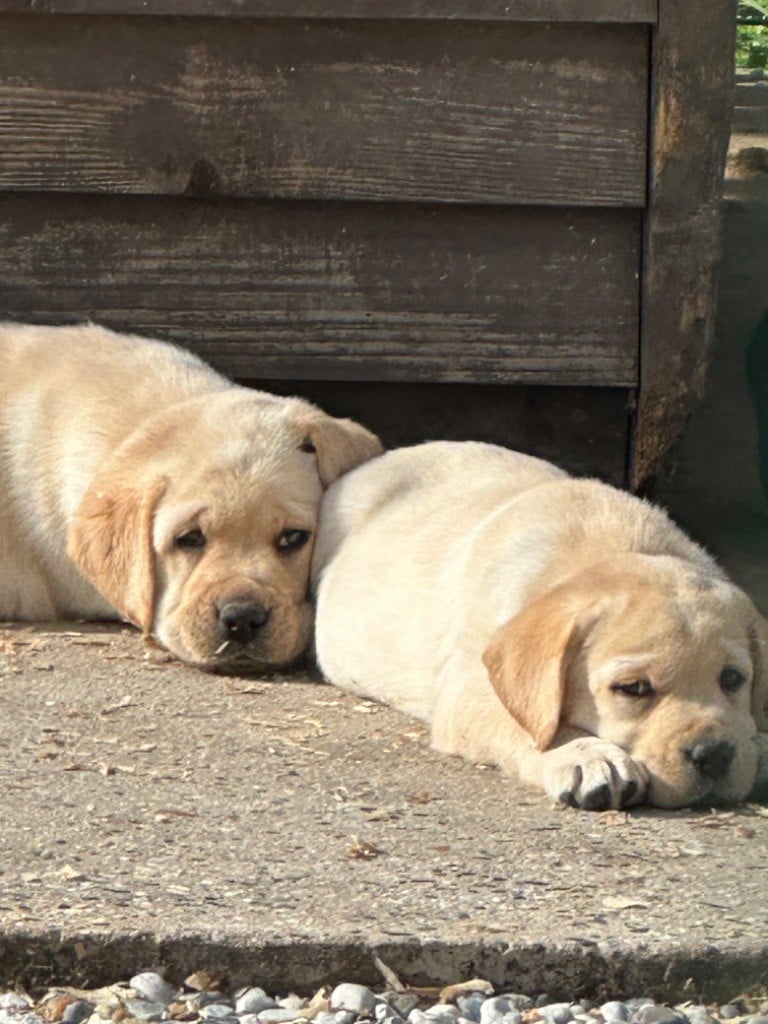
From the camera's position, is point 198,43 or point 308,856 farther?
point 198,43

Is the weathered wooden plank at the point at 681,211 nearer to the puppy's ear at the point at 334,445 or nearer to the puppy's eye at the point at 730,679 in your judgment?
the puppy's ear at the point at 334,445

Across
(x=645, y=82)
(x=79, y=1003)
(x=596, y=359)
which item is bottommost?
(x=79, y=1003)

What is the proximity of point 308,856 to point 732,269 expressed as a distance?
3.63 metres

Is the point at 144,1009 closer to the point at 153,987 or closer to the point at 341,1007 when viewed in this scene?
the point at 153,987

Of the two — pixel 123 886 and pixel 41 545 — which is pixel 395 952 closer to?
pixel 123 886

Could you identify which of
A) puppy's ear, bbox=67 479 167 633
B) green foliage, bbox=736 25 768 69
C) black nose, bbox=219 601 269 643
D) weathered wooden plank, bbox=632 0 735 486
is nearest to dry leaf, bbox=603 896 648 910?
black nose, bbox=219 601 269 643

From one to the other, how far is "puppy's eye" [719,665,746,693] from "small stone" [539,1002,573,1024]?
40.0 inches

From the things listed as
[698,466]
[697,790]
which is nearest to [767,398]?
[698,466]

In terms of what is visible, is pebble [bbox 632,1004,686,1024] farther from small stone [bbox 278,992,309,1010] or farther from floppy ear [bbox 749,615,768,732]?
floppy ear [bbox 749,615,768,732]

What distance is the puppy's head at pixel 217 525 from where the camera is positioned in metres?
4.80

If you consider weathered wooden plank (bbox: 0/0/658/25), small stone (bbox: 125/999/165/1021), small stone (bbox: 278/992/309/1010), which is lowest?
small stone (bbox: 278/992/309/1010)

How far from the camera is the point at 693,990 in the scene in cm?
310

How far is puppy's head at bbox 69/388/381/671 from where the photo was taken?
15.8 feet

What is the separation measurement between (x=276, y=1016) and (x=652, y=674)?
119cm
